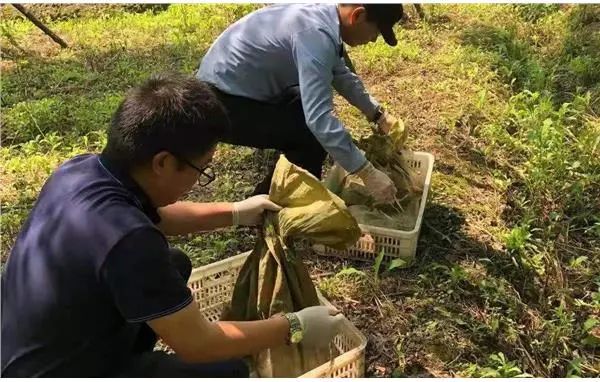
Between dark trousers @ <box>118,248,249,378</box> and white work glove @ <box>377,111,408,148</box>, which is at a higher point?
white work glove @ <box>377,111,408,148</box>

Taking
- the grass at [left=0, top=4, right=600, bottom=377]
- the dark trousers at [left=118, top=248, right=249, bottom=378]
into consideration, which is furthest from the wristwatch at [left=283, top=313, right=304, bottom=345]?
the grass at [left=0, top=4, right=600, bottom=377]

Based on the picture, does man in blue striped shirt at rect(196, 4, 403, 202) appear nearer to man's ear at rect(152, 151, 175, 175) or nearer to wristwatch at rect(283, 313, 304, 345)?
wristwatch at rect(283, 313, 304, 345)

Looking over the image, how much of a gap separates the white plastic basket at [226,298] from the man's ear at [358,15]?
1.02m

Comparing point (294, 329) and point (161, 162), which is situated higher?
point (161, 162)

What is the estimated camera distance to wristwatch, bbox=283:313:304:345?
196cm

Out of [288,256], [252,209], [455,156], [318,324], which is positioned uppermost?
[252,209]

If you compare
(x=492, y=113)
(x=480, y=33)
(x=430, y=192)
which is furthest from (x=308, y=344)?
(x=480, y=33)

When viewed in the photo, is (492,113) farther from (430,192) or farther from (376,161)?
(376,161)

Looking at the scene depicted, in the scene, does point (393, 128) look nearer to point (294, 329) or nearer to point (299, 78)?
point (299, 78)

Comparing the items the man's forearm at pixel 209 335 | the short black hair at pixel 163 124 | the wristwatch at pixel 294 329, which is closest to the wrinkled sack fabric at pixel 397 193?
the wristwatch at pixel 294 329

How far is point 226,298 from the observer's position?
8.57 ft

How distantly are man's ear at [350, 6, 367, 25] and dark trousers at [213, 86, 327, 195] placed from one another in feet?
1.52

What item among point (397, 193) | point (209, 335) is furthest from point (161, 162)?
point (397, 193)

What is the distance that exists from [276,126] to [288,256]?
91cm
